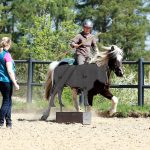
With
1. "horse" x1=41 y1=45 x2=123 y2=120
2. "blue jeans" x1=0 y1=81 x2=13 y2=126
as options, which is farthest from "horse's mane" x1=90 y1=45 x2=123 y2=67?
"blue jeans" x1=0 y1=81 x2=13 y2=126

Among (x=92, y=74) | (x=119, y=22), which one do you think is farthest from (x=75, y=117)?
(x=119, y=22)

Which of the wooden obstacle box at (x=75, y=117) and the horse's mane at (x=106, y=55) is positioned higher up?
the horse's mane at (x=106, y=55)

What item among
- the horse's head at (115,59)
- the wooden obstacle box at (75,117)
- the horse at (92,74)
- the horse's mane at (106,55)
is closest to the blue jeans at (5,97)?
the wooden obstacle box at (75,117)

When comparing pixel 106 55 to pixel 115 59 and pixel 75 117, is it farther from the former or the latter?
pixel 75 117

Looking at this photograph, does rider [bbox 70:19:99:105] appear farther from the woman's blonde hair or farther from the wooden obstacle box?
the woman's blonde hair

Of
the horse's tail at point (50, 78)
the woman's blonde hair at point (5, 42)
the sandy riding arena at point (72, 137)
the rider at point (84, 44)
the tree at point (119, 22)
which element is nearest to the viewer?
the sandy riding arena at point (72, 137)

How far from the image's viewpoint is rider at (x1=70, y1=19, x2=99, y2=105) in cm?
1177

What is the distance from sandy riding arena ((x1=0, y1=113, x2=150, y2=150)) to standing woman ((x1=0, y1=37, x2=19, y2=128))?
0.33m

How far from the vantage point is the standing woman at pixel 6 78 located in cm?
977

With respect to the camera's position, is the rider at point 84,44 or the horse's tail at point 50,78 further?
the horse's tail at point 50,78

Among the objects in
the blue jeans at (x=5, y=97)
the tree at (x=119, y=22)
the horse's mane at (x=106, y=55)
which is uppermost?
the tree at (x=119, y=22)

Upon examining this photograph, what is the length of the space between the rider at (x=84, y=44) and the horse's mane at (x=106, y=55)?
246 mm

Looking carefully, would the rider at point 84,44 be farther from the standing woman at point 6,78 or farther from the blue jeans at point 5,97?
the blue jeans at point 5,97

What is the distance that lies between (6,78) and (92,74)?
236 cm
